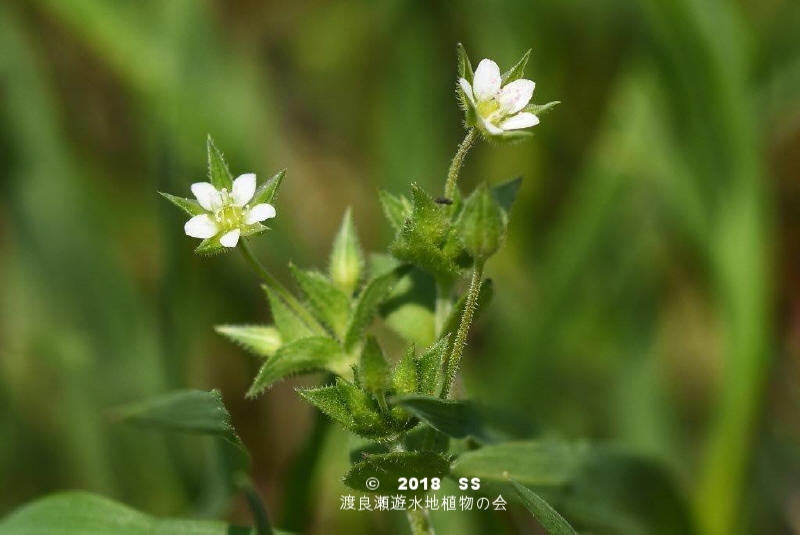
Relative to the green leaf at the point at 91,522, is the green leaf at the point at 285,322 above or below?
above

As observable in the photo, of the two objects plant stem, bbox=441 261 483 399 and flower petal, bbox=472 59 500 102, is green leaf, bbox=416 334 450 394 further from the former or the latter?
flower petal, bbox=472 59 500 102

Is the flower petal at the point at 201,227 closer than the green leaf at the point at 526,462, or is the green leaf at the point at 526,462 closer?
the flower petal at the point at 201,227

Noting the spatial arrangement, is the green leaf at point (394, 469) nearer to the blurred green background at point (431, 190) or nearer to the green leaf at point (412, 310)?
the green leaf at point (412, 310)

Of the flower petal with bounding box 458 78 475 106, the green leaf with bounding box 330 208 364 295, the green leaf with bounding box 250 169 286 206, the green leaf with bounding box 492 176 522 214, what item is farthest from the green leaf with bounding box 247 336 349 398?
the flower petal with bounding box 458 78 475 106

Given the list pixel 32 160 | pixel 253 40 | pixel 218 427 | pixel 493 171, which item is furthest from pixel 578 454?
pixel 253 40

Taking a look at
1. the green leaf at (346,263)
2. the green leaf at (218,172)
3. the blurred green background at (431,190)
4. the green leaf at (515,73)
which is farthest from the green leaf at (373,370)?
the blurred green background at (431,190)

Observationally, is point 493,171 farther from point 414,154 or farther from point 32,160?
point 32,160

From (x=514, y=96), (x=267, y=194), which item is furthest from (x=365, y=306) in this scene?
(x=514, y=96)
